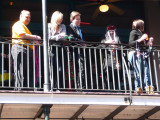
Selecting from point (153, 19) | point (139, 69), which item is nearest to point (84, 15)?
point (153, 19)

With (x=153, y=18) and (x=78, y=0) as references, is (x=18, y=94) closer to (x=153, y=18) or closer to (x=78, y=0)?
(x=78, y=0)

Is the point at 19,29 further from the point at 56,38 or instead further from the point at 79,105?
the point at 79,105

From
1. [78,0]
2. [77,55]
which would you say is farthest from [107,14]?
[77,55]

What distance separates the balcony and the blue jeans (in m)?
0.15

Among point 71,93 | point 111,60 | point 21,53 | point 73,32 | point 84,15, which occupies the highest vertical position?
point 84,15

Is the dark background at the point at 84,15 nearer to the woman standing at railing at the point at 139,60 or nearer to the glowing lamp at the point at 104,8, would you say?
the glowing lamp at the point at 104,8

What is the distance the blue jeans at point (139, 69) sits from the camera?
30.4ft

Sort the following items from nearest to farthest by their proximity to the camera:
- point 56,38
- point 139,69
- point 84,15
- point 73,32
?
point 56,38 → point 139,69 → point 73,32 → point 84,15

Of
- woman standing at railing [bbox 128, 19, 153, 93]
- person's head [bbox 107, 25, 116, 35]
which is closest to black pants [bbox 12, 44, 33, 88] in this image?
person's head [bbox 107, 25, 116, 35]

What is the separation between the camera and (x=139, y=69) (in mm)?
9266

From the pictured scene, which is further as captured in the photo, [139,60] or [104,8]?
[104,8]

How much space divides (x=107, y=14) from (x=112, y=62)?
14.0 ft

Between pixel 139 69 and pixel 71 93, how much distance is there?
170 cm

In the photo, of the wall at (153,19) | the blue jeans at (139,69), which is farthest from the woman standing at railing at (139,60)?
the wall at (153,19)
